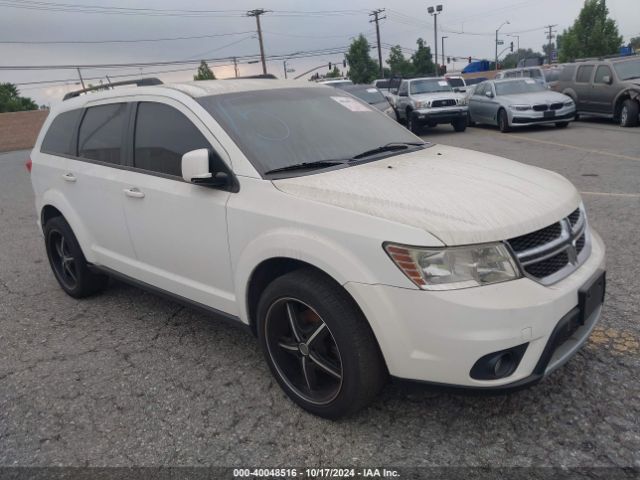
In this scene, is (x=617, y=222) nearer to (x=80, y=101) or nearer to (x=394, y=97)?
(x=80, y=101)

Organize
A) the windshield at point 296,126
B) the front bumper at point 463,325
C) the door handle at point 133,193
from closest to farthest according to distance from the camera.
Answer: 1. the front bumper at point 463,325
2. the windshield at point 296,126
3. the door handle at point 133,193

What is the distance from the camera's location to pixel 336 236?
98.0 inches

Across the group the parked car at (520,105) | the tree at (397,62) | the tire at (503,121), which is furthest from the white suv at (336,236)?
the tree at (397,62)

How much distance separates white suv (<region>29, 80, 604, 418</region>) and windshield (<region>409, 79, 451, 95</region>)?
1410 centimetres

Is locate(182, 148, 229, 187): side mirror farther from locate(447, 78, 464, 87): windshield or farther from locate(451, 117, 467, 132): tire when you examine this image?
locate(447, 78, 464, 87): windshield

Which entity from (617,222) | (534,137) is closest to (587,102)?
(534,137)

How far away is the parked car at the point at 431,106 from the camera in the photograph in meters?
16.5

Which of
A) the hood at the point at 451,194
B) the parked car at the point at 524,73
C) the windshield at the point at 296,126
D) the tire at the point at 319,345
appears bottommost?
the tire at the point at 319,345

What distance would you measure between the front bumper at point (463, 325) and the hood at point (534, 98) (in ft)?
45.8

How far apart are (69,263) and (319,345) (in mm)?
3008

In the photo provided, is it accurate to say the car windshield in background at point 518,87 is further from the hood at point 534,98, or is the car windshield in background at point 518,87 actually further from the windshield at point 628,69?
the windshield at point 628,69

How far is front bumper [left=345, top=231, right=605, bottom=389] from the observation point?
2.25 m

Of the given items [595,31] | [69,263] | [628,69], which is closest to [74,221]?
[69,263]

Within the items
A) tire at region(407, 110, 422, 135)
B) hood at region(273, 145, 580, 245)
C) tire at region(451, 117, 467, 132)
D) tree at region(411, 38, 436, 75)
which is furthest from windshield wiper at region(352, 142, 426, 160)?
tree at region(411, 38, 436, 75)
